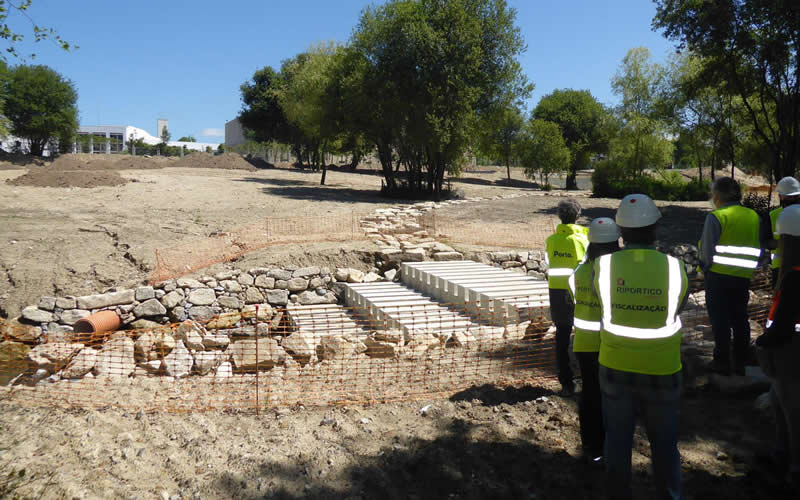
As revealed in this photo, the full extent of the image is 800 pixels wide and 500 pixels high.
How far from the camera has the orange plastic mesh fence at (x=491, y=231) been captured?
14113 millimetres

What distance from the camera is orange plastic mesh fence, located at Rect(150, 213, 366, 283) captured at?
1173 centimetres

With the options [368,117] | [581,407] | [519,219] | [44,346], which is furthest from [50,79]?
[581,407]

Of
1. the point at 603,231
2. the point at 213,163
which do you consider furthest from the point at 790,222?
the point at 213,163

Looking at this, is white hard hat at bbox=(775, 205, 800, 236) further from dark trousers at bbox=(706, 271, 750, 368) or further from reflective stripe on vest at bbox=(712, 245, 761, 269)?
dark trousers at bbox=(706, 271, 750, 368)

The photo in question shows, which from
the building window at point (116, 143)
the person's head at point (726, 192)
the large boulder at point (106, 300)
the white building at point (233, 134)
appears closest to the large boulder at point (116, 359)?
the large boulder at point (106, 300)

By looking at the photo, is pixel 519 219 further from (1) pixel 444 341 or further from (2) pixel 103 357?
(2) pixel 103 357

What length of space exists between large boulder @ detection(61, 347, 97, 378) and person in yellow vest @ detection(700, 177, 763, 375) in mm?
6979

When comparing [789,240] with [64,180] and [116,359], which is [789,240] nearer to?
[116,359]

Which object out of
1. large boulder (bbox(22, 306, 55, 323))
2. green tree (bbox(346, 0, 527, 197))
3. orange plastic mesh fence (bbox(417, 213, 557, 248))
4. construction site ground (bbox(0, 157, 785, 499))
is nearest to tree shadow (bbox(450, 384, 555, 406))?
construction site ground (bbox(0, 157, 785, 499))

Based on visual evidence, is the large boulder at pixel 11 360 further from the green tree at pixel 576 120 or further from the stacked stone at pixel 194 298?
the green tree at pixel 576 120

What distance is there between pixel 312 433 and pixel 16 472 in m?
2.10

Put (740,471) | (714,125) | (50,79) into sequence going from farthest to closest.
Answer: (50,79), (714,125), (740,471)

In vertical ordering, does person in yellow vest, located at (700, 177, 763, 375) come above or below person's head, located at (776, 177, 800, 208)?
below

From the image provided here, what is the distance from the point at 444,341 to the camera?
7215mm
